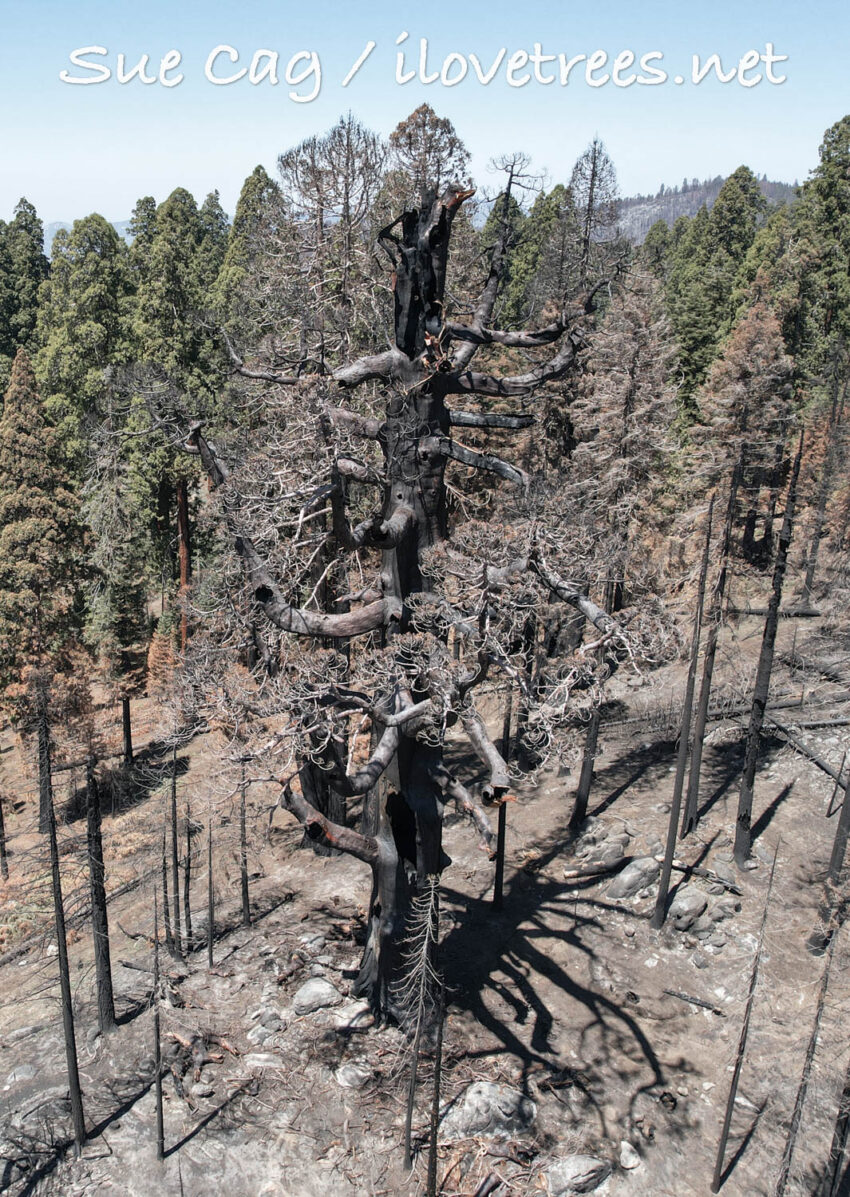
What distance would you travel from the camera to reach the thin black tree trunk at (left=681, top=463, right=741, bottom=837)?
73.6 ft

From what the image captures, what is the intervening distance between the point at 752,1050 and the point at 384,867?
26.9 feet

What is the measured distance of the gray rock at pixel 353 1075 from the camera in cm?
1392

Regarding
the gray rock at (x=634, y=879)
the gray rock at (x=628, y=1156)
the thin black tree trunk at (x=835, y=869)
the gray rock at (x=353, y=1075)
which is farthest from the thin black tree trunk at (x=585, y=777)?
the gray rock at (x=353, y=1075)

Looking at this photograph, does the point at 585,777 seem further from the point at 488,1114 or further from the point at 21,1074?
the point at 21,1074

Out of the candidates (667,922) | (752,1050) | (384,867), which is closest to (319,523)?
(384,867)

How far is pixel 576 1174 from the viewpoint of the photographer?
12695 mm

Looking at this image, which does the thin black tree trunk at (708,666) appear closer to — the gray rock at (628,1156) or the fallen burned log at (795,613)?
the gray rock at (628,1156)

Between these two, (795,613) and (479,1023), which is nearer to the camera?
(479,1023)

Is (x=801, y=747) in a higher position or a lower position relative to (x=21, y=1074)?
higher

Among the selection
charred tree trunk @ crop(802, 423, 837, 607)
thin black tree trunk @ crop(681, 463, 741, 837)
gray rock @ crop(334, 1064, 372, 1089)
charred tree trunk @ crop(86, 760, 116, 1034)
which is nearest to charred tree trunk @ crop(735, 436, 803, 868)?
thin black tree trunk @ crop(681, 463, 741, 837)

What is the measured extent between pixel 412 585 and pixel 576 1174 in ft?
29.9

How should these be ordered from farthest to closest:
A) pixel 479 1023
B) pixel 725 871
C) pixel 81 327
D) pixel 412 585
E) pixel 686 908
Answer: pixel 81 327 < pixel 725 871 < pixel 686 908 < pixel 479 1023 < pixel 412 585

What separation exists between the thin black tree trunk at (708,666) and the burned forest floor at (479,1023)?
799 millimetres

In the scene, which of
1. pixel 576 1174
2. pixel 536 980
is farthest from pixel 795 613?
pixel 576 1174
